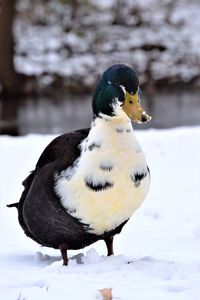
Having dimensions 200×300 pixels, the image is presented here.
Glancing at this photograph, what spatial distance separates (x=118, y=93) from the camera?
4637mm

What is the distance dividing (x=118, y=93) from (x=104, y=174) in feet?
1.51

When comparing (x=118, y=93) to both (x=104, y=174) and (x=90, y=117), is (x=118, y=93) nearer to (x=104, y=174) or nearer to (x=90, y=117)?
(x=104, y=174)

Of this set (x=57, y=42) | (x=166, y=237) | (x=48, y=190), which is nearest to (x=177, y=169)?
(x=166, y=237)

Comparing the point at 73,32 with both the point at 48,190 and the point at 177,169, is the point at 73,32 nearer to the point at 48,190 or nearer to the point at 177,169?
the point at 177,169

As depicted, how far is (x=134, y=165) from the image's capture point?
181 inches

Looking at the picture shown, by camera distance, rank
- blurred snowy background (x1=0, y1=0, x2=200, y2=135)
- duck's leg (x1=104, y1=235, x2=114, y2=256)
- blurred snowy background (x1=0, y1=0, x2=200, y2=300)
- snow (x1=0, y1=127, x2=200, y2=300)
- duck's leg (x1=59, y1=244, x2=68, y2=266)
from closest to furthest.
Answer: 1. snow (x1=0, y1=127, x2=200, y2=300)
2. blurred snowy background (x1=0, y1=0, x2=200, y2=300)
3. duck's leg (x1=59, y1=244, x2=68, y2=266)
4. duck's leg (x1=104, y1=235, x2=114, y2=256)
5. blurred snowy background (x1=0, y1=0, x2=200, y2=135)

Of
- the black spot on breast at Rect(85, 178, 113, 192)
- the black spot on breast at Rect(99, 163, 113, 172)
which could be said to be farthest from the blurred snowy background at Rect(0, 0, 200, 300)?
the black spot on breast at Rect(99, 163, 113, 172)

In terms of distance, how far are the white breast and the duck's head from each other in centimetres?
8

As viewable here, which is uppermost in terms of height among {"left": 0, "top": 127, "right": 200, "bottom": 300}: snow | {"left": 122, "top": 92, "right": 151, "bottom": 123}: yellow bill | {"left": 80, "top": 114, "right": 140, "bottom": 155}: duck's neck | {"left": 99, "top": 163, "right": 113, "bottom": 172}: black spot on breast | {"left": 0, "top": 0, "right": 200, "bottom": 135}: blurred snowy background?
{"left": 122, "top": 92, "right": 151, "bottom": 123}: yellow bill

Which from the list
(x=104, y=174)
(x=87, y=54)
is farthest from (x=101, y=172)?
(x=87, y=54)

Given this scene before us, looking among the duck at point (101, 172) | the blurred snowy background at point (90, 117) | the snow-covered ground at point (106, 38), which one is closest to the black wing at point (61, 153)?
the duck at point (101, 172)

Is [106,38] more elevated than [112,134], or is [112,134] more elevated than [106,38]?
[112,134]

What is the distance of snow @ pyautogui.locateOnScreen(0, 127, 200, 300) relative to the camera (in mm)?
4020

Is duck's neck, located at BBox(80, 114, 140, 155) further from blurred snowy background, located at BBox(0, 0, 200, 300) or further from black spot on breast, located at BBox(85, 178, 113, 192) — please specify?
blurred snowy background, located at BBox(0, 0, 200, 300)
